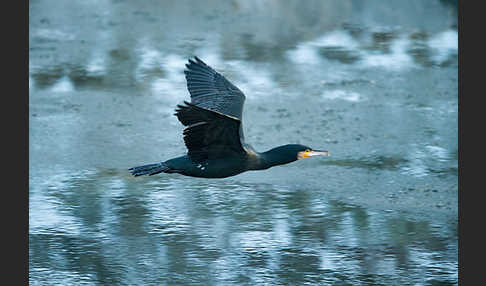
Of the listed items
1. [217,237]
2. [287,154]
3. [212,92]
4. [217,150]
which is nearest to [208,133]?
[217,150]

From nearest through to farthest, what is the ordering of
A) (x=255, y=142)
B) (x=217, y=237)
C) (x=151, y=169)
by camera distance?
(x=151, y=169), (x=217, y=237), (x=255, y=142)

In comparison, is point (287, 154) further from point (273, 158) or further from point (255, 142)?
point (255, 142)

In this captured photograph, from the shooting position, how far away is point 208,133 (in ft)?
19.9

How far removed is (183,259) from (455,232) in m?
2.28

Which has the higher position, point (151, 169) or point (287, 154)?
point (287, 154)

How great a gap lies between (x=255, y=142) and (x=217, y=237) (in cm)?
206

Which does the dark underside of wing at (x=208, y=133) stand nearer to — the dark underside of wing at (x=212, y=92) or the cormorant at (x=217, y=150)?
the cormorant at (x=217, y=150)

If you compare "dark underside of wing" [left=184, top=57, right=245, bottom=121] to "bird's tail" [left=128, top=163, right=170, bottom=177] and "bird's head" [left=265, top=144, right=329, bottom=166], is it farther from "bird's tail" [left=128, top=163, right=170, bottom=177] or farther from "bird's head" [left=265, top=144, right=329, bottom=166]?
"bird's tail" [left=128, top=163, right=170, bottom=177]

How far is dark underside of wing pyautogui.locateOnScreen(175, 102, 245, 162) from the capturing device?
18.9ft

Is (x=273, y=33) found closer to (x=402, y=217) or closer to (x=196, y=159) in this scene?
(x=402, y=217)

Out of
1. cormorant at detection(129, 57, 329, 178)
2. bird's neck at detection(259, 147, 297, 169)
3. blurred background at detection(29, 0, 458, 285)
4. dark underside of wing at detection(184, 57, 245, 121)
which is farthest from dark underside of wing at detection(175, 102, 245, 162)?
blurred background at detection(29, 0, 458, 285)

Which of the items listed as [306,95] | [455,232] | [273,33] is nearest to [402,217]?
[455,232]

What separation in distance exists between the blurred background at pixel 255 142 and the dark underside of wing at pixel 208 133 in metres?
0.95

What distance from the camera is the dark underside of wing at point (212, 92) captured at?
7.17 m
